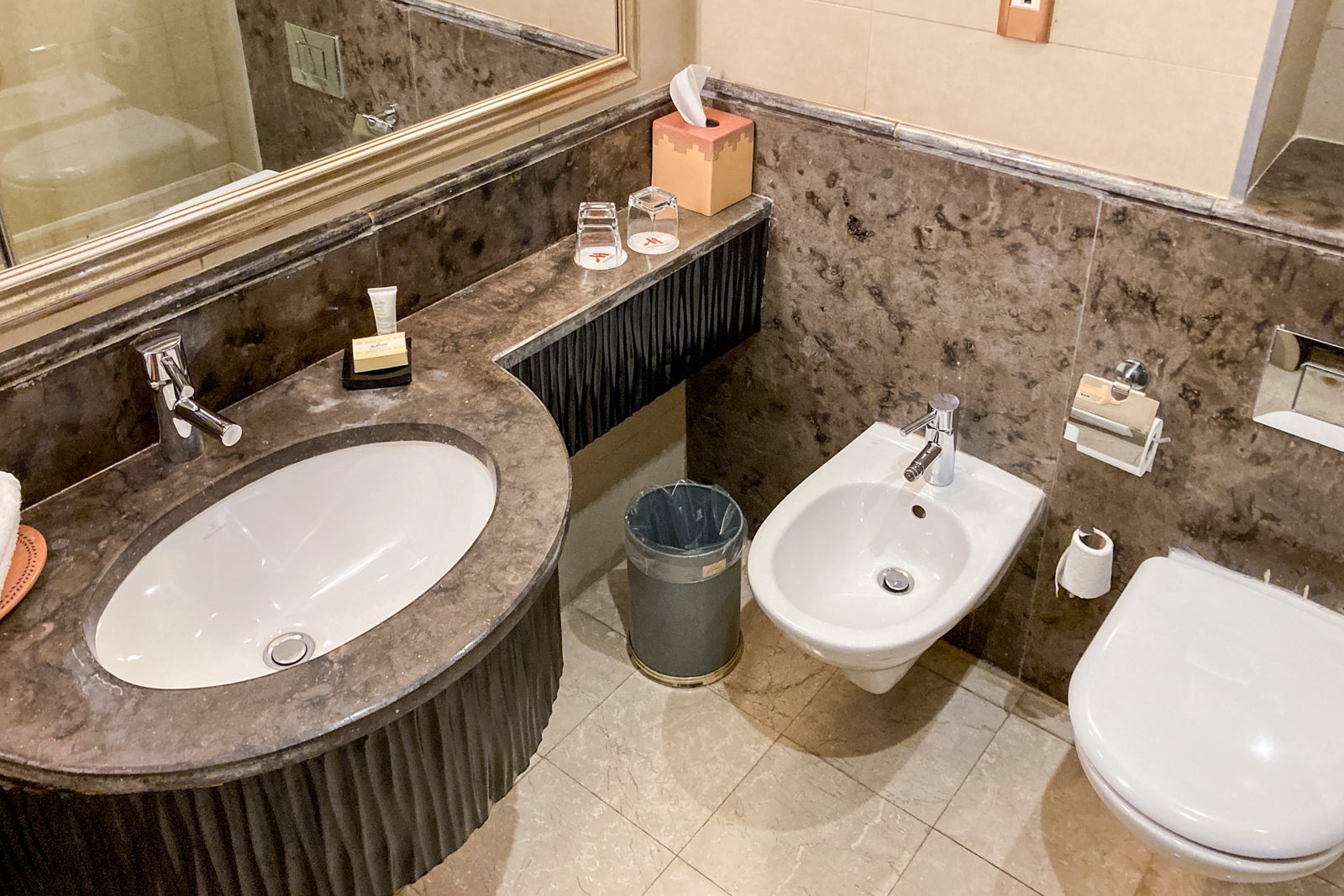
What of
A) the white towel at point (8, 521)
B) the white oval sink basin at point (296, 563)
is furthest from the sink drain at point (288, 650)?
the white towel at point (8, 521)

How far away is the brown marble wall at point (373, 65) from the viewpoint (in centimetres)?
149

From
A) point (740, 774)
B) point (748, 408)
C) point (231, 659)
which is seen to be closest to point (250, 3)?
point (231, 659)

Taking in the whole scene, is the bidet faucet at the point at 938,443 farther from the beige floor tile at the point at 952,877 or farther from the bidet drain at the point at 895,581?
the beige floor tile at the point at 952,877

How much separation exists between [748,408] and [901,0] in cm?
88

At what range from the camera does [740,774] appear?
79.7 inches

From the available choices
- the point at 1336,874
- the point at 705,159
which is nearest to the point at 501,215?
the point at 705,159

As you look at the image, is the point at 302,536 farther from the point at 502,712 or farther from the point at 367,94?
the point at 367,94

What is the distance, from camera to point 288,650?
1.36 m

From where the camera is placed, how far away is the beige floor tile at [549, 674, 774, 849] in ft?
6.45

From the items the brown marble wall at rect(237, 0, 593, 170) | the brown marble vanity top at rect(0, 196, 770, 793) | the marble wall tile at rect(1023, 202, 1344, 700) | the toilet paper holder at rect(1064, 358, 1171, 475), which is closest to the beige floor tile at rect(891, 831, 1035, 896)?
the marble wall tile at rect(1023, 202, 1344, 700)

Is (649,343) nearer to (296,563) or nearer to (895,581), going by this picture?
(895,581)

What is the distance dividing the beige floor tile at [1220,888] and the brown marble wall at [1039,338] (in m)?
0.40

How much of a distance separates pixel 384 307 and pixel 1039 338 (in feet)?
3.33

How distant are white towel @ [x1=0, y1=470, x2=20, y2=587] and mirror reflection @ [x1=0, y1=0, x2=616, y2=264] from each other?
0.26m
